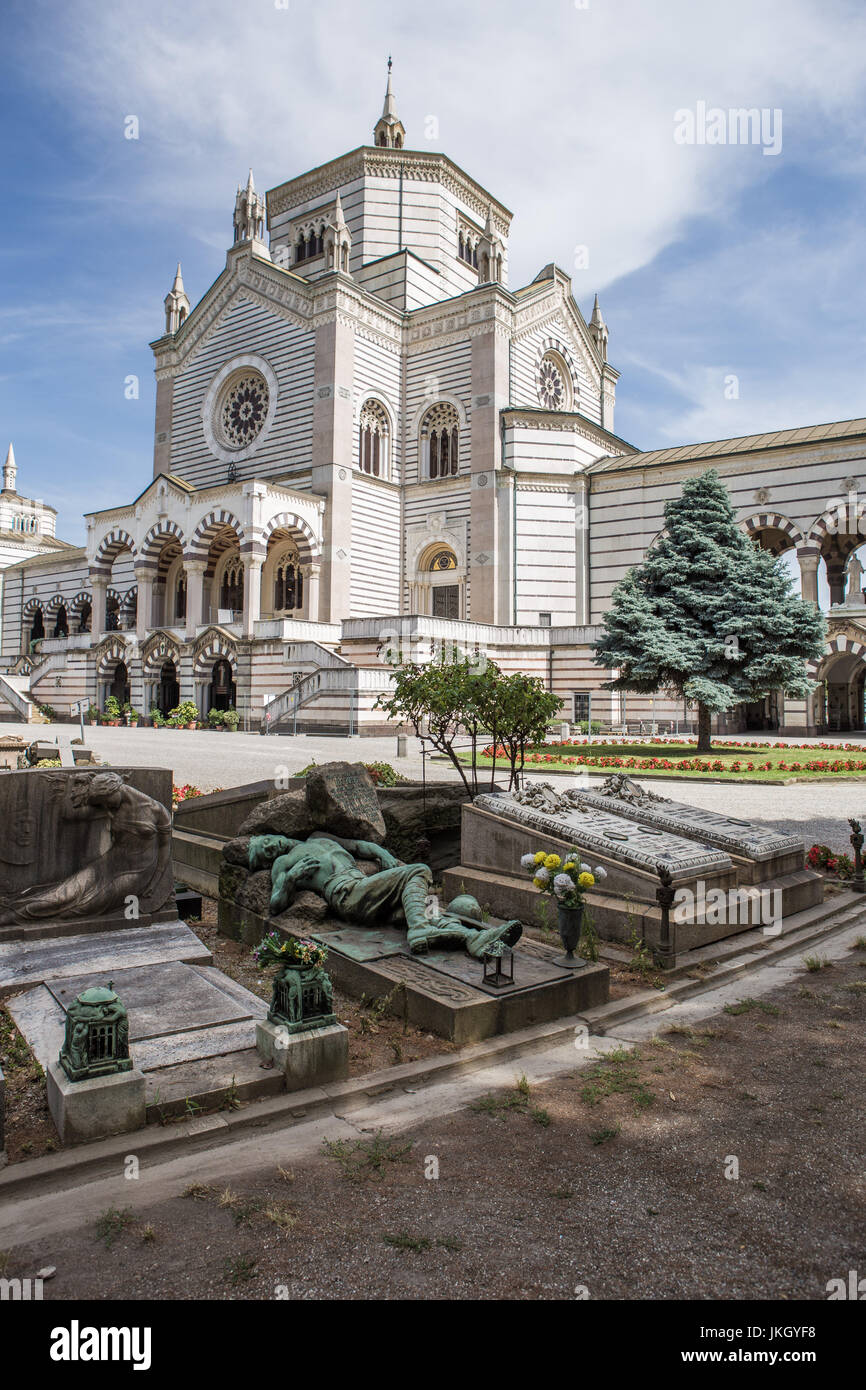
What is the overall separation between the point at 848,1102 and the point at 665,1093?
948 millimetres

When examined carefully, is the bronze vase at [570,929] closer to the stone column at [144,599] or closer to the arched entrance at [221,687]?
the arched entrance at [221,687]

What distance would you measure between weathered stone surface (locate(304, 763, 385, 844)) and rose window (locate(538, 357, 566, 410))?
1631 inches

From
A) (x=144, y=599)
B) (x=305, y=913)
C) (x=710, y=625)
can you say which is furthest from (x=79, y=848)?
(x=144, y=599)

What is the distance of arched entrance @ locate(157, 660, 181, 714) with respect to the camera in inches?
1614

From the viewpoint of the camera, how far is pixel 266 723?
1268 inches

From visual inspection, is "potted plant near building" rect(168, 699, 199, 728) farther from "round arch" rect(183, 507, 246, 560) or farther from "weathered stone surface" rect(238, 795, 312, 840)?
"weathered stone surface" rect(238, 795, 312, 840)

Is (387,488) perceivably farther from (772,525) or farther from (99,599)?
(772,525)

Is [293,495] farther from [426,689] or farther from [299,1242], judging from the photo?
[299,1242]

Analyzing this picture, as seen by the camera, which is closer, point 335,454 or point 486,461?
point 335,454

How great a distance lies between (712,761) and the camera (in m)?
20.5

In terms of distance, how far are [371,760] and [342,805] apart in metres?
13.1

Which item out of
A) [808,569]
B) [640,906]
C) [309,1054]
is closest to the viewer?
A: [309,1054]

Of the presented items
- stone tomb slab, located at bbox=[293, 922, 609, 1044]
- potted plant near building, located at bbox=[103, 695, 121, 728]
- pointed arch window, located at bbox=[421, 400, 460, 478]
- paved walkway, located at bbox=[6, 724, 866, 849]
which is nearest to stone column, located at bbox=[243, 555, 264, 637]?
paved walkway, located at bbox=[6, 724, 866, 849]

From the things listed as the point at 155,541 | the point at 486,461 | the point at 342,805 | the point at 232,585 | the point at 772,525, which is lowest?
the point at 342,805
